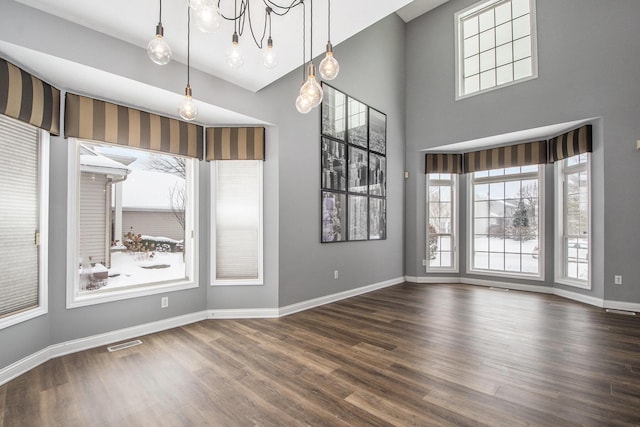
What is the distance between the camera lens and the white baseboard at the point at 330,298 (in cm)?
416

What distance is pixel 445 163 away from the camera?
251 inches

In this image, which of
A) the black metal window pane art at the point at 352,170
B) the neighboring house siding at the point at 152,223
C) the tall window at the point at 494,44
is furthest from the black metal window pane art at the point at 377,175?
the neighboring house siding at the point at 152,223

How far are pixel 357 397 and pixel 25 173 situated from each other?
3.40 m

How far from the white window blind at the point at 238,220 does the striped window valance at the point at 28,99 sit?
1707 mm

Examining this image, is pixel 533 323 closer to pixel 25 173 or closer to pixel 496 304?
pixel 496 304

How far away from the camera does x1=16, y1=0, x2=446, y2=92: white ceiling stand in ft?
7.67

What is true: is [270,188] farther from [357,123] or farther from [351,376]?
[351,376]

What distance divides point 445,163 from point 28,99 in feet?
21.0

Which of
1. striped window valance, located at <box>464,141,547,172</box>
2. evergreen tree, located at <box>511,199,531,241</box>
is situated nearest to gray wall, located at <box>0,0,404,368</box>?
striped window valance, located at <box>464,141,547,172</box>

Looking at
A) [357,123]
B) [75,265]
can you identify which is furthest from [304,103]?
[357,123]

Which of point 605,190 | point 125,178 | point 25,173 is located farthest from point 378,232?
point 25,173

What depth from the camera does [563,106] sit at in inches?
189

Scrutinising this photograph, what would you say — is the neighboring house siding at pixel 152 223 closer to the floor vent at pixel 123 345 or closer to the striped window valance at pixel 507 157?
the floor vent at pixel 123 345

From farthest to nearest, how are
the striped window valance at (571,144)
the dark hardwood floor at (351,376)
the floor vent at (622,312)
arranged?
the striped window valance at (571,144)
the floor vent at (622,312)
the dark hardwood floor at (351,376)
